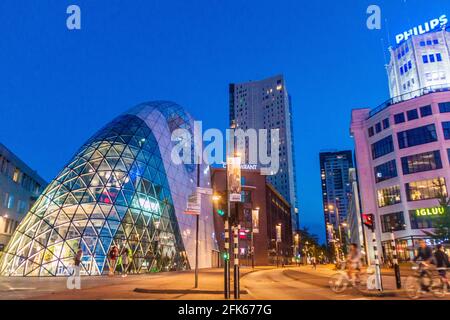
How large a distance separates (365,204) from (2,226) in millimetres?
57265

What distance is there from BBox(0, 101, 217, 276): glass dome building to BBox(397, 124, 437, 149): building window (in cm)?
3568

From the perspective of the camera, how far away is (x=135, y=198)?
30750 millimetres

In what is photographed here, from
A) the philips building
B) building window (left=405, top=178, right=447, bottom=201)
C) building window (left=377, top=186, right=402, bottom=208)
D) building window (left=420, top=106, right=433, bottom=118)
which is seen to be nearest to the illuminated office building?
the philips building

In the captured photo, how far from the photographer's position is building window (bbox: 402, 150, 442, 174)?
50581 mm

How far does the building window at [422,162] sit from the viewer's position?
50.6 m

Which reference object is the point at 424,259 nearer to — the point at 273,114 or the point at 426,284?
the point at 426,284

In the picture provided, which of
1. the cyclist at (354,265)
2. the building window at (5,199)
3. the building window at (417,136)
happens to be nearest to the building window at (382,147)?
the building window at (417,136)

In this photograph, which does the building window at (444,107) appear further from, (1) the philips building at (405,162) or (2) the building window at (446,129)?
(2) the building window at (446,129)

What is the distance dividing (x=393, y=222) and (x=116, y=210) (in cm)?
4455

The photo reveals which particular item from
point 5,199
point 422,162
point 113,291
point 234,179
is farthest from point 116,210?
point 422,162

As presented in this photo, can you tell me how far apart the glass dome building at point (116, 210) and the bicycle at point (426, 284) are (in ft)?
69.9
